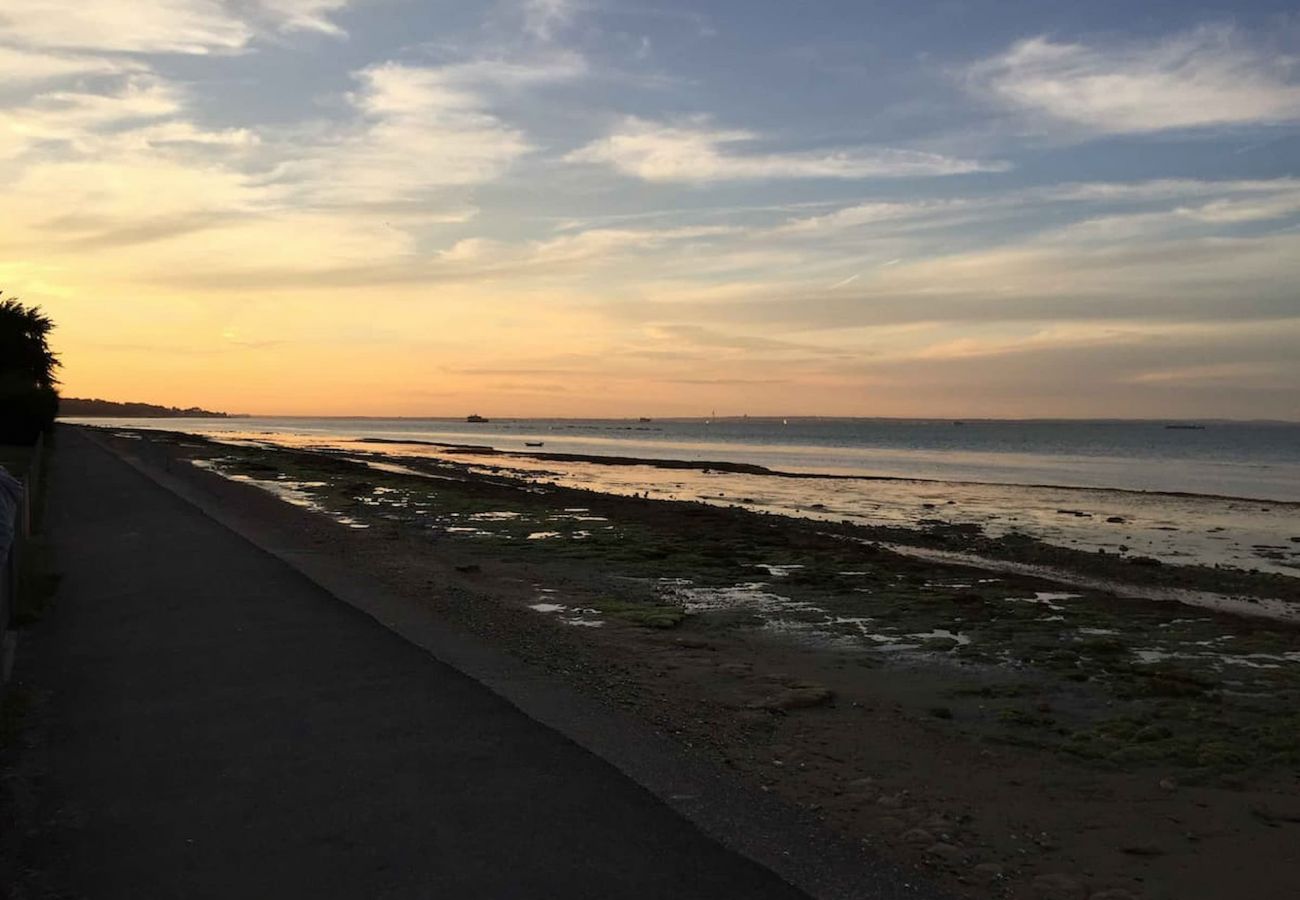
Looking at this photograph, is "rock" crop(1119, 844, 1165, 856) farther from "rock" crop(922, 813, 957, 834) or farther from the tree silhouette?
the tree silhouette

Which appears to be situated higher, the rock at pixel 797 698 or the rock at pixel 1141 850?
the rock at pixel 1141 850

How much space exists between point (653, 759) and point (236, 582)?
29.4 feet

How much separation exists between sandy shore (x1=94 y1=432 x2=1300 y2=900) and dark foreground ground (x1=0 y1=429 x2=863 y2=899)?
133 centimetres

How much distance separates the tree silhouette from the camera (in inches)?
1732

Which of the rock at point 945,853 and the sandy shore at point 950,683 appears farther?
the sandy shore at point 950,683

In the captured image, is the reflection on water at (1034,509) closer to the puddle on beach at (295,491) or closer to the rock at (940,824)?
the puddle on beach at (295,491)

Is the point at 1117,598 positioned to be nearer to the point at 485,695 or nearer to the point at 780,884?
the point at 485,695

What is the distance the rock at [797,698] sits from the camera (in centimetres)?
900

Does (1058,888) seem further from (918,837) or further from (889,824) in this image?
(889,824)

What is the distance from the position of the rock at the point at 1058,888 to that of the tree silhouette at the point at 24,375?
48.3 m

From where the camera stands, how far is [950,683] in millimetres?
10328

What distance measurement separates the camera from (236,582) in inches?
543

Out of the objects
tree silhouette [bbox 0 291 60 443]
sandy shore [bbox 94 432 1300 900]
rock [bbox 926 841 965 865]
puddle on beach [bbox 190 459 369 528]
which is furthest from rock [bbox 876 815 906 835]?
tree silhouette [bbox 0 291 60 443]

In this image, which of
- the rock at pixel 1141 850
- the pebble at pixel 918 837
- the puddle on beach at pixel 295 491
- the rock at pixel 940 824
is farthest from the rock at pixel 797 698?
the puddle on beach at pixel 295 491
